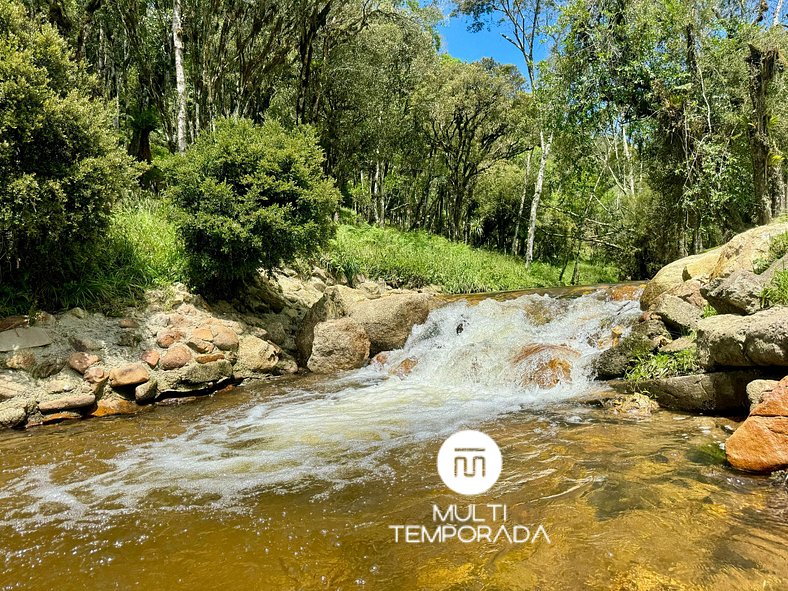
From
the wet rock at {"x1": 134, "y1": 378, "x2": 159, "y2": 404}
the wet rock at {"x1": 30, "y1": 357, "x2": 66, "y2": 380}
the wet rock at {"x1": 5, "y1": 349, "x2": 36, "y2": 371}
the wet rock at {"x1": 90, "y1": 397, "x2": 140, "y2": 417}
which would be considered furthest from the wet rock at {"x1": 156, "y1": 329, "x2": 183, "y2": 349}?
the wet rock at {"x1": 5, "y1": 349, "x2": 36, "y2": 371}

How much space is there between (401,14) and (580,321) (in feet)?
54.6

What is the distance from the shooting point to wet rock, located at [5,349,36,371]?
653cm

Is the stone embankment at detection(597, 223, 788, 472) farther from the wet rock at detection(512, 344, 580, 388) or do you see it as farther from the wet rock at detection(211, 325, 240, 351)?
the wet rock at detection(211, 325, 240, 351)

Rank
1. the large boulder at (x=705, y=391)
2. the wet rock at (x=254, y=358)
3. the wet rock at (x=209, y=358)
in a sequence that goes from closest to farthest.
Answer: the large boulder at (x=705, y=391) → the wet rock at (x=209, y=358) → the wet rock at (x=254, y=358)

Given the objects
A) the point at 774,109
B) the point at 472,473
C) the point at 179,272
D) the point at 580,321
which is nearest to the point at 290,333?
the point at 179,272

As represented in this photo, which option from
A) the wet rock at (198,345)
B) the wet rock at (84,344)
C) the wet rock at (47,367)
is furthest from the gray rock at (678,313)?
the wet rock at (47,367)

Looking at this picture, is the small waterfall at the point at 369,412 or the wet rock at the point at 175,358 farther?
the wet rock at the point at 175,358

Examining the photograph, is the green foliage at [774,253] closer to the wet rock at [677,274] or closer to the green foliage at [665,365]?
the green foliage at [665,365]

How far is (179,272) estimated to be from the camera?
30.8ft

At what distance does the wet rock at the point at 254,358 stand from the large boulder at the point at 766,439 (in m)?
6.93

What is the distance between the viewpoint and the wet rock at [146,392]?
7.05 meters

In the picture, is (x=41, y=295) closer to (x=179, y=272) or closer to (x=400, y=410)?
(x=179, y=272)

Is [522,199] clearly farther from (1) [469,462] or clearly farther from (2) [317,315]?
(1) [469,462]

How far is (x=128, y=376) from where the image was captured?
711 centimetres
